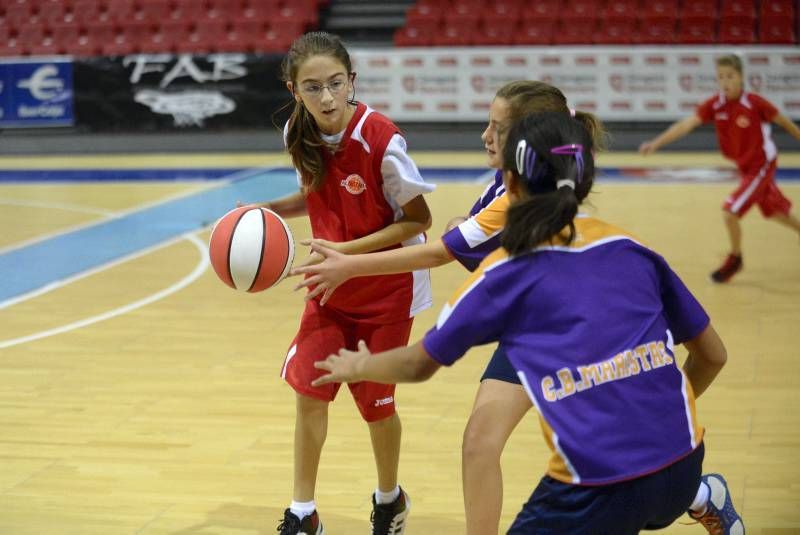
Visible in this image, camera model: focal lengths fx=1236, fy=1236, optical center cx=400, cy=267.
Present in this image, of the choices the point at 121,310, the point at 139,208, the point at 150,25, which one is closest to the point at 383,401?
the point at 121,310

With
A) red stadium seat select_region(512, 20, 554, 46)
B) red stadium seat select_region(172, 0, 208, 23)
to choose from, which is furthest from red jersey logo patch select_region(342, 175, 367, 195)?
red stadium seat select_region(172, 0, 208, 23)

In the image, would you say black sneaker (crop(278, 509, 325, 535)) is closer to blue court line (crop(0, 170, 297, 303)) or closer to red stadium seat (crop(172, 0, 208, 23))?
blue court line (crop(0, 170, 297, 303))

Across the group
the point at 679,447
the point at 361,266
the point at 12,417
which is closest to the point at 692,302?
the point at 679,447

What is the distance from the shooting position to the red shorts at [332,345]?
4.10 meters

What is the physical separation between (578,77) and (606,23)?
142 cm

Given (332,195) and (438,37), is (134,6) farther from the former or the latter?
(332,195)

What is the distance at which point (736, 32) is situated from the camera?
1658 centimetres

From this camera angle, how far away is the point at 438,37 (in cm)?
1736

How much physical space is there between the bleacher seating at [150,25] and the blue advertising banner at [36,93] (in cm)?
152

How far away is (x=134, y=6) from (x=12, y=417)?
561 inches

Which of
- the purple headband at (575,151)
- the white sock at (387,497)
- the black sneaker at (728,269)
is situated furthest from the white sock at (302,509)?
the black sneaker at (728,269)

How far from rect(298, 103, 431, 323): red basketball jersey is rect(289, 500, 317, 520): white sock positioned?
66cm

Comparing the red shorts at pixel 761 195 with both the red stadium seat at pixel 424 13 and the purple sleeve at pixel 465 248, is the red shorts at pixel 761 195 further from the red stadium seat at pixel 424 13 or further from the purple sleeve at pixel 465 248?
the red stadium seat at pixel 424 13

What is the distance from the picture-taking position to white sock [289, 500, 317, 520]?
4.16 meters
